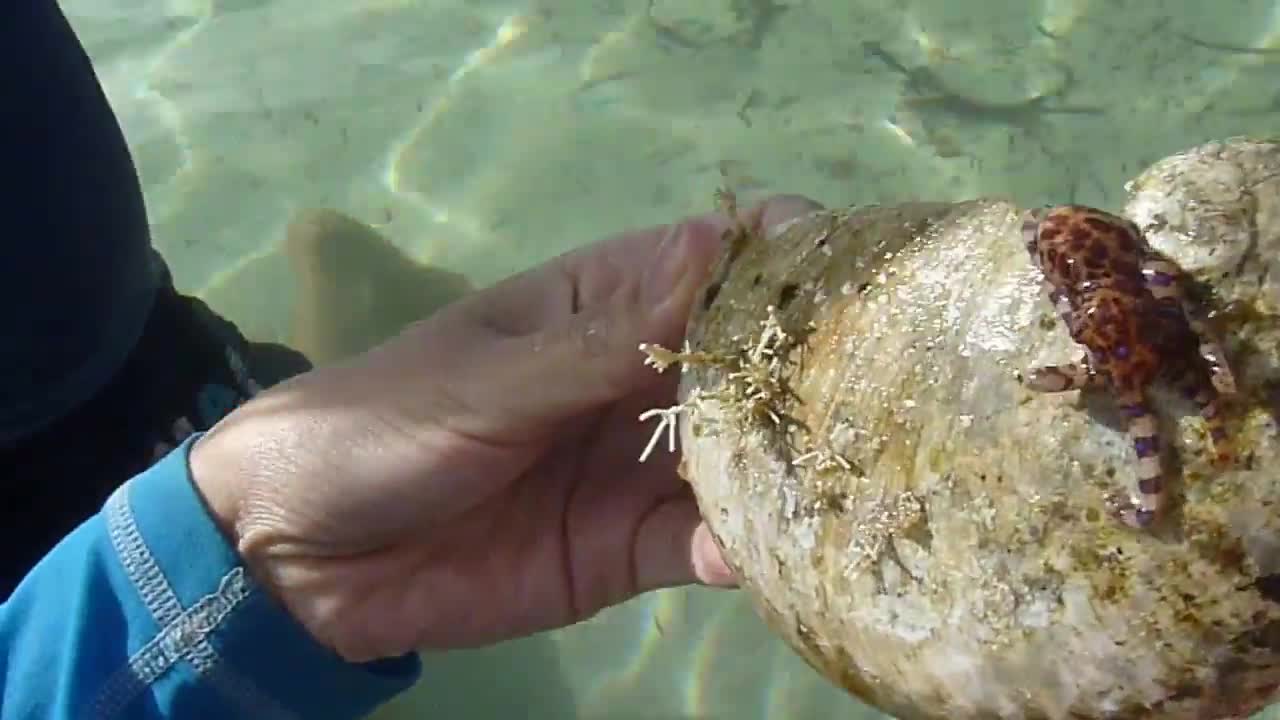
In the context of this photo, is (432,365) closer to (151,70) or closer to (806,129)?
(806,129)

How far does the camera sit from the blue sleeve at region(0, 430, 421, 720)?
246 centimetres

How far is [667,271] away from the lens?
216 centimetres

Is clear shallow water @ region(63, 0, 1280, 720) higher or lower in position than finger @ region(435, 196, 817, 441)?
lower

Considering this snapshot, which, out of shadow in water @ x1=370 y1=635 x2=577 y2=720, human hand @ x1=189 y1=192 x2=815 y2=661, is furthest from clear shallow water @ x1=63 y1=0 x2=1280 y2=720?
human hand @ x1=189 y1=192 x2=815 y2=661

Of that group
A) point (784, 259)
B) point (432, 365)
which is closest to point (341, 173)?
point (432, 365)

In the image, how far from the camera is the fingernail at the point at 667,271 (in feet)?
7.00

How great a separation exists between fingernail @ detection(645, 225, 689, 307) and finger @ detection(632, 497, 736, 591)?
544mm

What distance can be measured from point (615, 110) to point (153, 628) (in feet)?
10.9

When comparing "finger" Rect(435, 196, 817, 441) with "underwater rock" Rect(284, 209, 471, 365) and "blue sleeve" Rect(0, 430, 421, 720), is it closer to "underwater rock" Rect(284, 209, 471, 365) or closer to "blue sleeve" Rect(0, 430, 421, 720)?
"blue sleeve" Rect(0, 430, 421, 720)

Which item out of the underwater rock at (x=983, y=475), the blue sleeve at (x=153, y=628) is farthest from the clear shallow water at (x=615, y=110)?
the underwater rock at (x=983, y=475)

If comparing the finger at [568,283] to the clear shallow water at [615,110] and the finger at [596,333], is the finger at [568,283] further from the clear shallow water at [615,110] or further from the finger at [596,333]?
the clear shallow water at [615,110]

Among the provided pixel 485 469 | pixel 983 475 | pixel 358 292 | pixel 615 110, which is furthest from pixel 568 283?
pixel 615 110

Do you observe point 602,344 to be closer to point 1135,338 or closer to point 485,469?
point 485,469

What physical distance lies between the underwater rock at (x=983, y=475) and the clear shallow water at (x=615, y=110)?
304cm
